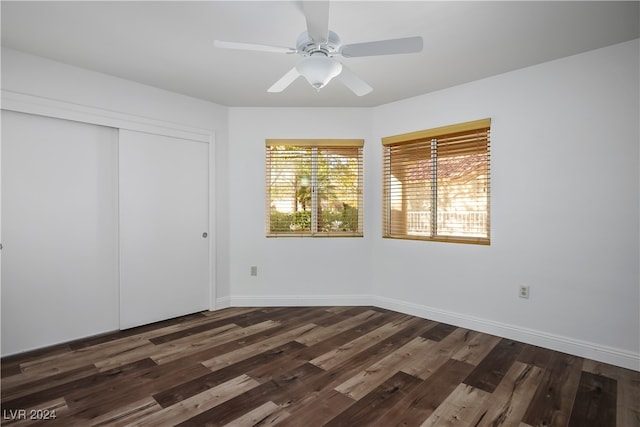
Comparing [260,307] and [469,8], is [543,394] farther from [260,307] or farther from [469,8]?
[260,307]

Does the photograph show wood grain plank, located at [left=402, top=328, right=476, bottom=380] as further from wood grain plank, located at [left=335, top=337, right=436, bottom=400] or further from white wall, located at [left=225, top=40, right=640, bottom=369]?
white wall, located at [left=225, top=40, right=640, bottom=369]

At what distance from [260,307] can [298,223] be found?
1057 millimetres

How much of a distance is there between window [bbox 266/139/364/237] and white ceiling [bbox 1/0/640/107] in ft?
3.20

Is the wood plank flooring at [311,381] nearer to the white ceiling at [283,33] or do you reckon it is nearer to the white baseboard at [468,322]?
the white baseboard at [468,322]

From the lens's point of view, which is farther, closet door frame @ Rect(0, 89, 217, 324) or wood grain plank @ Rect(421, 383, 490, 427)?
closet door frame @ Rect(0, 89, 217, 324)

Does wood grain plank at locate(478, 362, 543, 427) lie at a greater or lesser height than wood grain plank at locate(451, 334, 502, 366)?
lesser

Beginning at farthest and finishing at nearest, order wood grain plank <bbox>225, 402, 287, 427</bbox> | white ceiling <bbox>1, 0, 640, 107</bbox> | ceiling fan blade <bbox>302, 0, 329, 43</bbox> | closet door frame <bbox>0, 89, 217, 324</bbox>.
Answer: closet door frame <bbox>0, 89, 217, 324</bbox>
white ceiling <bbox>1, 0, 640, 107</bbox>
wood grain plank <bbox>225, 402, 287, 427</bbox>
ceiling fan blade <bbox>302, 0, 329, 43</bbox>

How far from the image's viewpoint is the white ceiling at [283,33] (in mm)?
2074

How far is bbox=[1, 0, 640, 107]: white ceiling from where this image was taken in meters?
2.07

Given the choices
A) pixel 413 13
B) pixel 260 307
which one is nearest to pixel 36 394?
pixel 260 307

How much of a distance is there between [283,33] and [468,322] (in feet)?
9.73

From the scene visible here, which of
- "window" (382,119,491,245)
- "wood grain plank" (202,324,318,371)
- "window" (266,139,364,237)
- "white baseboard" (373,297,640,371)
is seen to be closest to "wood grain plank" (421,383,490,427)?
"white baseboard" (373,297,640,371)

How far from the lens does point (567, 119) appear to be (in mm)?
2730

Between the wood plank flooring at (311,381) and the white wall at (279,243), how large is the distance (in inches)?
30.4
